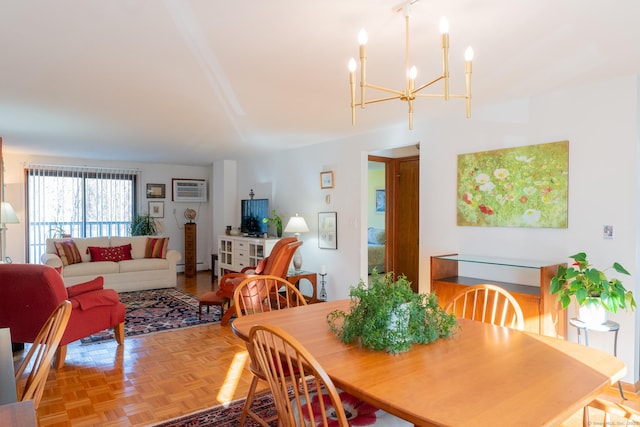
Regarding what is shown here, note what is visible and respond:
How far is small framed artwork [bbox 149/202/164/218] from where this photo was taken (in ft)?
26.6

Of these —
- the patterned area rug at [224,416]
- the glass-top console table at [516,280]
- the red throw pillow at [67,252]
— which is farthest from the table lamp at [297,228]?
the red throw pillow at [67,252]

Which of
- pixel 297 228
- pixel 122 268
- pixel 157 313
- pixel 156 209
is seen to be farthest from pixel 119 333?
pixel 156 209

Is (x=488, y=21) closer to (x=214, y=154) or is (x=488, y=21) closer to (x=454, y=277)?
(x=454, y=277)

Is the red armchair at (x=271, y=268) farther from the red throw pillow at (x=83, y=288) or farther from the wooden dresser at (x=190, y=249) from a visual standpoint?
the wooden dresser at (x=190, y=249)

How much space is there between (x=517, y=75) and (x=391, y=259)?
3353 millimetres

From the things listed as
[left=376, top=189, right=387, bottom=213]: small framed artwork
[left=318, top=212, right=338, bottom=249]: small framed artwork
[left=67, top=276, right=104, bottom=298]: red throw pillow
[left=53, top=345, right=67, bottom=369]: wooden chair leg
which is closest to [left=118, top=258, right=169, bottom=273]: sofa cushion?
[left=318, top=212, right=338, bottom=249]: small framed artwork

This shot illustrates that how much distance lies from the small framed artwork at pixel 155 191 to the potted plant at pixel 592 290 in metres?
7.20

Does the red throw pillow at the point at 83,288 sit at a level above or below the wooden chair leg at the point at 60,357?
above

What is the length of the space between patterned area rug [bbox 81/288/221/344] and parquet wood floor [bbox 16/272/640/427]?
0.92 feet

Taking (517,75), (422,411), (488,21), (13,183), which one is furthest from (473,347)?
(13,183)

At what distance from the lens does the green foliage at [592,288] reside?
2.69m

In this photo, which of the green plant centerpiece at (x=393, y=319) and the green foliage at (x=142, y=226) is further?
the green foliage at (x=142, y=226)

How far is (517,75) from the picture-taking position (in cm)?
290

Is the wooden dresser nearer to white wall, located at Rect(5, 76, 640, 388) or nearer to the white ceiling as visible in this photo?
white wall, located at Rect(5, 76, 640, 388)
